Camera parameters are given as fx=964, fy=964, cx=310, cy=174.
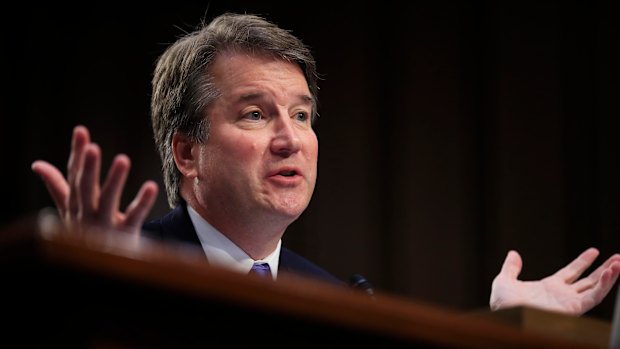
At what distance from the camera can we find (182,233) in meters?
2.28

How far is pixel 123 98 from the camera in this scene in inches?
165

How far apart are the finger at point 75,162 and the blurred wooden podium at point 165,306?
0.35 metres

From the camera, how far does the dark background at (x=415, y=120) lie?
3842 millimetres

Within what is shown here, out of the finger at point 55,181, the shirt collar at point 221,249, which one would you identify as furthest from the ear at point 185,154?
the finger at point 55,181

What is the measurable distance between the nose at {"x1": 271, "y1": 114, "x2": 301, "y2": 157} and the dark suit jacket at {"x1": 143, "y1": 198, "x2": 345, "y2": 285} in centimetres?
27

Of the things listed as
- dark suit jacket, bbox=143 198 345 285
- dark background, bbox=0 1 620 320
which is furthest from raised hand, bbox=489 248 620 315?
dark background, bbox=0 1 620 320

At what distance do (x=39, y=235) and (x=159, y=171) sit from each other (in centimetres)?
332

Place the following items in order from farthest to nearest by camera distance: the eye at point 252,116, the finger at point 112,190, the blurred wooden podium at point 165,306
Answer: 1. the eye at point 252,116
2. the finger at point 112,190
3. the blurred wooden podium at point 165,306

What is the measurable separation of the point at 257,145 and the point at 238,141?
51 mm

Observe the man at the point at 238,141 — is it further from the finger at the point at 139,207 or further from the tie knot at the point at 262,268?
the finger at the point at 139,207

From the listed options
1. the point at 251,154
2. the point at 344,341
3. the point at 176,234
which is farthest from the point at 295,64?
the point at 344,341

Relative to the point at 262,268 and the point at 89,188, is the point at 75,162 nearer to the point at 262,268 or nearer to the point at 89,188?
the point at 89,188

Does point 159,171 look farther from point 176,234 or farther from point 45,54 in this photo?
point 176,234

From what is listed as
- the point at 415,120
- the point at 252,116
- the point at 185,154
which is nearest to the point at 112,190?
the point at 252,116
